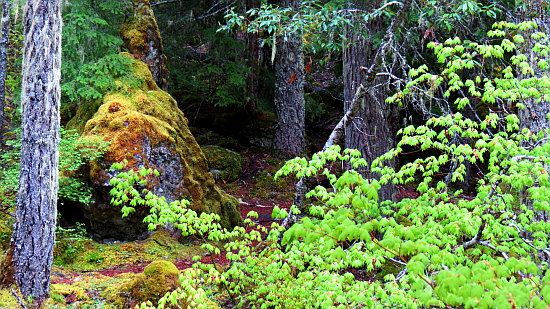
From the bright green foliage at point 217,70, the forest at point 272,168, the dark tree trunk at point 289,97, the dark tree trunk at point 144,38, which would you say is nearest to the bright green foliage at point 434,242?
the forest at point 272,168

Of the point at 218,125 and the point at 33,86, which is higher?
the point at 33,86

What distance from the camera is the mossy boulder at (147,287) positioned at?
17.8 ft

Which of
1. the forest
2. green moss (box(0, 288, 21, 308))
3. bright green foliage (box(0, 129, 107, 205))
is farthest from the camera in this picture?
bright green foliage (box(0, 129, 107, 205))

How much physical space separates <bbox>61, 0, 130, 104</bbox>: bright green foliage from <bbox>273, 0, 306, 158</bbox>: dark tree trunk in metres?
5.69

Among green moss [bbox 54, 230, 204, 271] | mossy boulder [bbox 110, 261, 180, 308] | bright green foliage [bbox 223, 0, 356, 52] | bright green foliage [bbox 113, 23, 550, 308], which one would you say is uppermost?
bright green foliage [bbox 223, 0, 356, 52]

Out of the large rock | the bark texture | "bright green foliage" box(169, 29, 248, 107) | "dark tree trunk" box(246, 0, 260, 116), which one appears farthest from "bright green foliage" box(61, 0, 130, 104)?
"dark tree trunk" box(246, 0, 260, 116)

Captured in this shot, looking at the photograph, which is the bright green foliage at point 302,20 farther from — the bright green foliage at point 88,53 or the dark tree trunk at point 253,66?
the dark tree trunk at point 253,66

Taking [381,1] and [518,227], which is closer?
[518,227]

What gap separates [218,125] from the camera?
16641 millimetres

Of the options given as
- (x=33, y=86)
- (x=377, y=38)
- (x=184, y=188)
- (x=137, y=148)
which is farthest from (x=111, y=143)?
(x=377, y=38)

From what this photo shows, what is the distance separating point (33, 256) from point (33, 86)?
6.05 feet

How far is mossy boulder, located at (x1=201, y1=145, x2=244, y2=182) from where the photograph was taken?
538 inches

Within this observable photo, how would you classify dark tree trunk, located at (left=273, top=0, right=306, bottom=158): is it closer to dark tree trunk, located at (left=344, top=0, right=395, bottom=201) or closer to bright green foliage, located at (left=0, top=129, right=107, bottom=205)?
dark tree trunk, located at (left=344, top=0, right=395, bottom=201)

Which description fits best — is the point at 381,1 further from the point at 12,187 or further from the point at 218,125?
the point at 218,125
